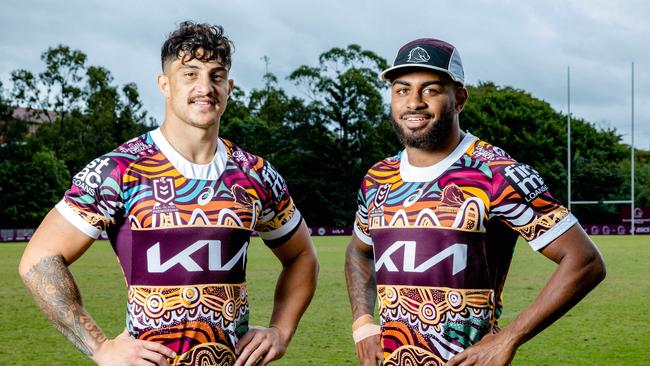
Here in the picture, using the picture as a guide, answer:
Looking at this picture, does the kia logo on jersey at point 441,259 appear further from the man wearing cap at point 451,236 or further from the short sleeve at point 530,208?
the short sleeve at point 530,208

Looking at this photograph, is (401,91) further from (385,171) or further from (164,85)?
(164,85)

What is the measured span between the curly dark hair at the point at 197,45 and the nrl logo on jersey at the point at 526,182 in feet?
4.76

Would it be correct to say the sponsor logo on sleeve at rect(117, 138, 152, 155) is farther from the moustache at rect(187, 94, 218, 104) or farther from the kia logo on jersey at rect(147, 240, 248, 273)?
the kia logo on jersey at rect(147, 240, 248, 273)

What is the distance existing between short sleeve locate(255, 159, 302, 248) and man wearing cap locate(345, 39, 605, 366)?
0.43m

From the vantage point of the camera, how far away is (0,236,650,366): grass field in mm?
9367

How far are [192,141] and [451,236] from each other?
4.28 ft

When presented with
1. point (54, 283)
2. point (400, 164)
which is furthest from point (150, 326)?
point (400, 164)

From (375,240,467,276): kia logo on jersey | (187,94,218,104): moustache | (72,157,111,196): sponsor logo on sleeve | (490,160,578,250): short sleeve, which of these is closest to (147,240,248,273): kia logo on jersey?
(72,157,111,196): sponsor logo on sleeve

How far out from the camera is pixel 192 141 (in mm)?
3770

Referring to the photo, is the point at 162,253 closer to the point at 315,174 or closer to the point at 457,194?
the point at 457,194

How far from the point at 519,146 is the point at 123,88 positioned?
2966 cm

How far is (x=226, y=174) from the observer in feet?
12.4

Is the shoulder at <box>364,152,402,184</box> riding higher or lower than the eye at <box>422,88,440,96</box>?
lower

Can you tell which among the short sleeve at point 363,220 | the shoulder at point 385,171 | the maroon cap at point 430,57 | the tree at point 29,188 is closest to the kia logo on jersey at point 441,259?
the shoulder at point 385,171
